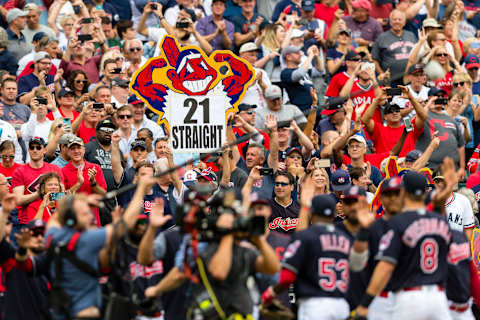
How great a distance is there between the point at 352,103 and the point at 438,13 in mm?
5460

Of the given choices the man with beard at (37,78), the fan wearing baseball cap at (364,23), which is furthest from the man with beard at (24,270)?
the fan wearing baseball cap at (364,23)

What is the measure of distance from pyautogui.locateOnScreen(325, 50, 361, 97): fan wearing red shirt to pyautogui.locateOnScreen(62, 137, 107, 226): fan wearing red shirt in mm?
5081

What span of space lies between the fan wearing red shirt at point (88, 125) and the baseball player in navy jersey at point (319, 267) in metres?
5.74

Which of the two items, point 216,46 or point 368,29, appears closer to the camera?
point 216,46

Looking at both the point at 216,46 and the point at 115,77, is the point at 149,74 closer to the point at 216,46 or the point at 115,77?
the point at 115,77

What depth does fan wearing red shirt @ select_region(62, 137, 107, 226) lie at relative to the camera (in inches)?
519

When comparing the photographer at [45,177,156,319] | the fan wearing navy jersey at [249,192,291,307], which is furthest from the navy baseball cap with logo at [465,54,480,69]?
the photographer at [45,177,156,319]

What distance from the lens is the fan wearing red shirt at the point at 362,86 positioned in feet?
53.6

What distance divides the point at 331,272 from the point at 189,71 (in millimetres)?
4373

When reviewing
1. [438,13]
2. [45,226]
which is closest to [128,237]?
[45,226]

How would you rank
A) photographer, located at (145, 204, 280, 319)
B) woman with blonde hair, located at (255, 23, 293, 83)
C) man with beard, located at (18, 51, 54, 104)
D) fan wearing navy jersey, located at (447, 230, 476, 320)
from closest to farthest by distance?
photographer, located at (145, 204, 280, 319)
fan wearing navy jersey, located at (447, 230, 476, 320)
man with beard, located at (18, 51, 54, 104)
woman with blonde hair, located at (255, 23, 293, 83)

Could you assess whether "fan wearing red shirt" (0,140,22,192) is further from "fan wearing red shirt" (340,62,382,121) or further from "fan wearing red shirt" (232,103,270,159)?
"fan wearing red shirt" (340,62,382,121)

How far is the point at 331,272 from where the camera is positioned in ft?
31.4

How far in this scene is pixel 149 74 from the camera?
13.2 m
